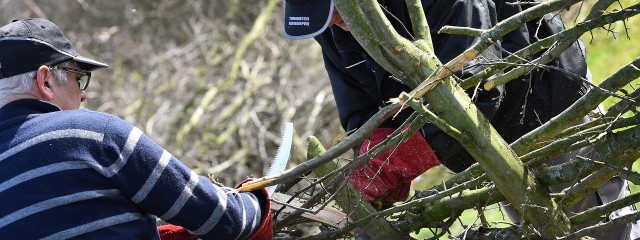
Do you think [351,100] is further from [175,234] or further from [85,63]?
[85,63]

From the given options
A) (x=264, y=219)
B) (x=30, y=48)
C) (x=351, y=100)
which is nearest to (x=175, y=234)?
(x=264, y=219)

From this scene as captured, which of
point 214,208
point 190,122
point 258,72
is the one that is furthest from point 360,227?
point 258,72

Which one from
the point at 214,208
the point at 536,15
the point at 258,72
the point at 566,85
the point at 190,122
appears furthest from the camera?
the point at 258,72

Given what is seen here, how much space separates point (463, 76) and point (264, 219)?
781mm

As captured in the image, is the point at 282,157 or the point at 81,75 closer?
the point at 81,75

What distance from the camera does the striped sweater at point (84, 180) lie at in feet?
7.74

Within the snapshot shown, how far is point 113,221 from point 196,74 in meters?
5.50

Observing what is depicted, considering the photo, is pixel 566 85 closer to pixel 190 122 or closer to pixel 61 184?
pixel 61 184

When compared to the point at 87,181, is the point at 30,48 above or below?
above

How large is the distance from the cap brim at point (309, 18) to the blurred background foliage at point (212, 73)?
2640 mm

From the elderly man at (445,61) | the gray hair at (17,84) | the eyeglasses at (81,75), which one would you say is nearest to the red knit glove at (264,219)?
the elderly man at (445,61)

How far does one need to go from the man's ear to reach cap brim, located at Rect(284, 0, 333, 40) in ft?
2.96

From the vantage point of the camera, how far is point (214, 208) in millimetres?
2494

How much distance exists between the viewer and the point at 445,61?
2.97 m
